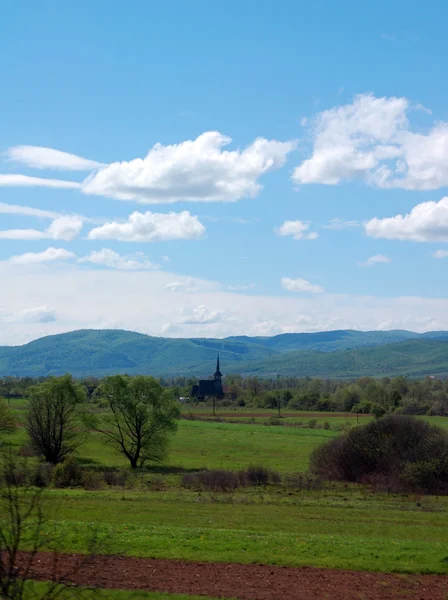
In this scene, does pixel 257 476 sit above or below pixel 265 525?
below

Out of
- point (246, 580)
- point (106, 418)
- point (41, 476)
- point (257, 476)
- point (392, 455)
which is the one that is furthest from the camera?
point (106, 418)

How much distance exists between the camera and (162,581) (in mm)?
15516

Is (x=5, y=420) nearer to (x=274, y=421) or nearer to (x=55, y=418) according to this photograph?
(x=55, y=418)

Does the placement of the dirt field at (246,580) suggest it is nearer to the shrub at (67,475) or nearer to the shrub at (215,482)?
the shrub at (215,482)

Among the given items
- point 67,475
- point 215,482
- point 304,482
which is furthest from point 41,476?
point 304,482

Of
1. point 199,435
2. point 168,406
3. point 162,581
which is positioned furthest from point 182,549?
point 199,435

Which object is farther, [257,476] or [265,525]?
[257,476]

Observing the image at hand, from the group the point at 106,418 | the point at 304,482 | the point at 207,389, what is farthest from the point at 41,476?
the point at 207,389

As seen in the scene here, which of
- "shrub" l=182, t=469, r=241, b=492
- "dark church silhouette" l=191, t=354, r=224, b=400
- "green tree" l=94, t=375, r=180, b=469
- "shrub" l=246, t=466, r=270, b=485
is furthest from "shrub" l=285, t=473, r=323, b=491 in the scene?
"dark church silhouette" l=191, t=354, r=224, b=400

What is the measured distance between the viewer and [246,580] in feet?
52.0

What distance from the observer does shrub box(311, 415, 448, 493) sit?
40.4 metres

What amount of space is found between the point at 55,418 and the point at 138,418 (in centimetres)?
690

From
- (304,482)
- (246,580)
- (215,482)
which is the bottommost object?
(304,482)

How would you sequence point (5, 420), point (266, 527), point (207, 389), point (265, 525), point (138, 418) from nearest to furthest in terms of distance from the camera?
point (266, 527) < point (265, 525) < point (5, 420) < point (138, 418) < point (207, 389)
